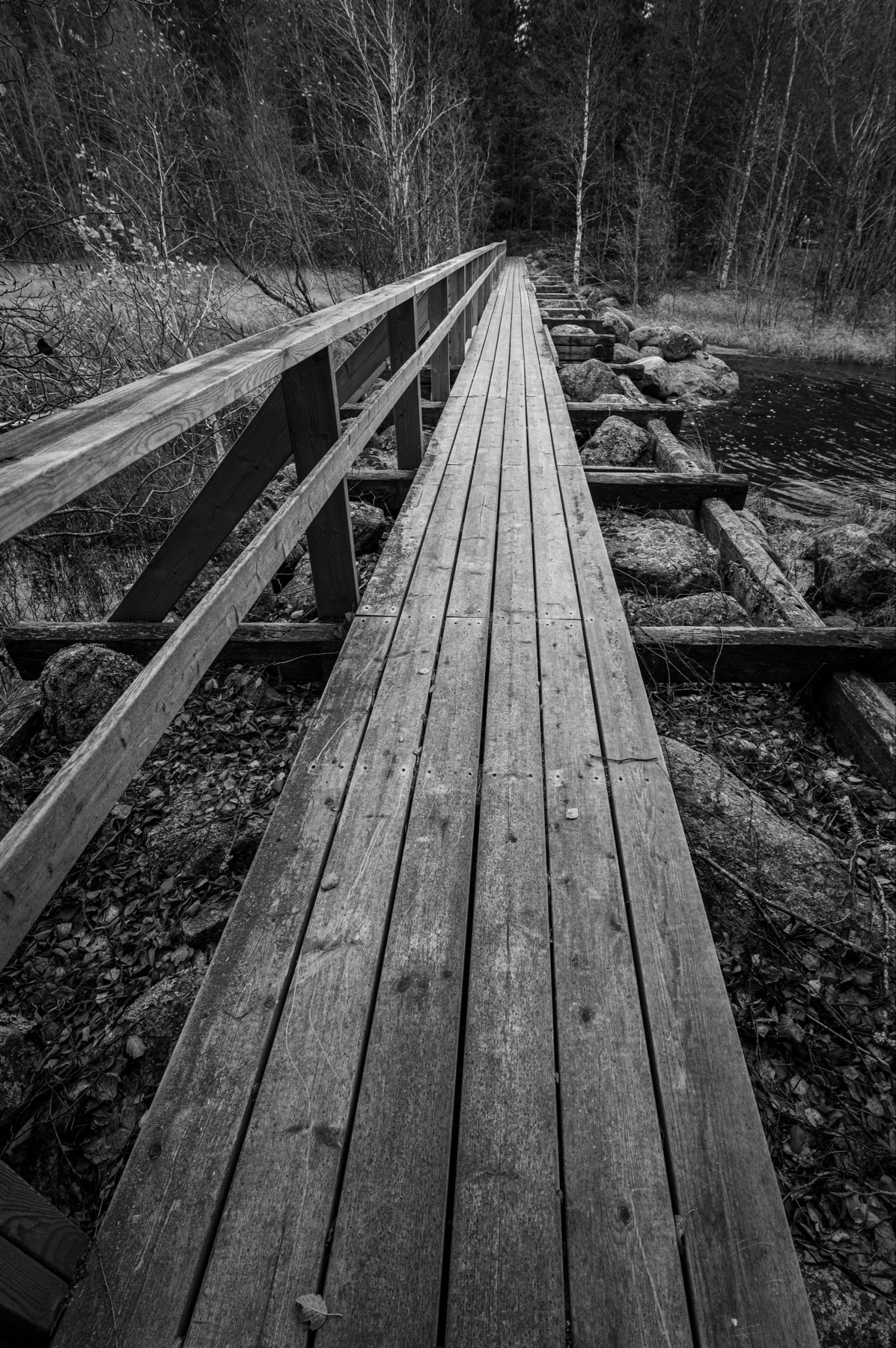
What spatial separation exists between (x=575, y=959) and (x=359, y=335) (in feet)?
38.0

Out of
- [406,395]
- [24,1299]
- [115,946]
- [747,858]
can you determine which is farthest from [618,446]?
[24,1299]

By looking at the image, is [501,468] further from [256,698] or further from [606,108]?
[606,108]

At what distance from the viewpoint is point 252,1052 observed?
1.37 m

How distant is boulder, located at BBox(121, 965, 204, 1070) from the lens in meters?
1.63

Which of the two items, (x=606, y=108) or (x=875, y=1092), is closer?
(x=875, y=1092)

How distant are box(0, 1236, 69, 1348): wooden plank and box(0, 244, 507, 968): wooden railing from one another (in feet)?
1.48

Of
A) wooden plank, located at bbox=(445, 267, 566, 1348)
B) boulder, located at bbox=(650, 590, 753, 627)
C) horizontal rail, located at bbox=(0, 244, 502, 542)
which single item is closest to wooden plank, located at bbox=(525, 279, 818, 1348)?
wooden plank, located at bbox=(445, 267, 566, 1348)

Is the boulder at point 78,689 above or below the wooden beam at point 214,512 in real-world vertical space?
below

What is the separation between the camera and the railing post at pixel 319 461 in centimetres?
267

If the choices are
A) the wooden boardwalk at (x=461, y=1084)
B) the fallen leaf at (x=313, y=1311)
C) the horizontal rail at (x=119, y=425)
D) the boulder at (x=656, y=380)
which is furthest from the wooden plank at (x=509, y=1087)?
the boulder at (x=656, y=380)

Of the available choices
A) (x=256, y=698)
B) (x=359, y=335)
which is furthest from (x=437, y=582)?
(x=359, y=335)

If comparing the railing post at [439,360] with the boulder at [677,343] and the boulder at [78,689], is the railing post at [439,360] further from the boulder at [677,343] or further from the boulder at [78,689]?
the boulder at [677,343]

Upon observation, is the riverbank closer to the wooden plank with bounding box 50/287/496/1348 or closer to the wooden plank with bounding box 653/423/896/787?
the wooden plank with bounding box 653/423/896/787

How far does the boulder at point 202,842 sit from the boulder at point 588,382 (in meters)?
7.45
